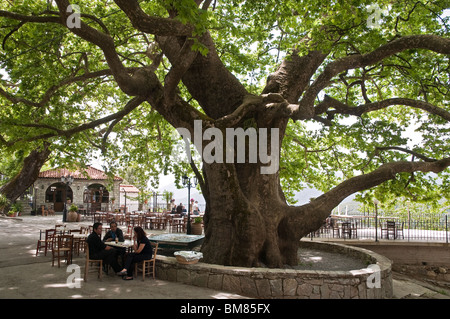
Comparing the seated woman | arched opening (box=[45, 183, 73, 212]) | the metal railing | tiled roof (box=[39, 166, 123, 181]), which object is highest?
tiled roof (box=[39, 166, 123, 181])

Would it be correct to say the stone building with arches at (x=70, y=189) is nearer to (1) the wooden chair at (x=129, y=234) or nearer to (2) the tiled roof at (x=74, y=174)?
(2) the tiled roof at (x=74, y=174)

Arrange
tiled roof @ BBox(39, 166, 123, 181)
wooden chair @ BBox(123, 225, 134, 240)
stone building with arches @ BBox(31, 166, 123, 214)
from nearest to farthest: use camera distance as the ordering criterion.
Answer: wooden chair @ BBox(123, 225, 134, 240)
stone building with arches @ BBox(31, 166, 123, 214)
tiled roof @ BBox(39, 166, 123, 181)

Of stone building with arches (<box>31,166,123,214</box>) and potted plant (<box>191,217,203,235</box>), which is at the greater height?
stone building with arches (<box>31,166,123,214</box>)

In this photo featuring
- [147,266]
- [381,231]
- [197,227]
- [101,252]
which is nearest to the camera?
[101,252]

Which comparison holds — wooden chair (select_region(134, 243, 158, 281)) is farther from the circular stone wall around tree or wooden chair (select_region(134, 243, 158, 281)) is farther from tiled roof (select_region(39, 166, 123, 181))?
tiled roof (select_region(39, 166, 123, 181))

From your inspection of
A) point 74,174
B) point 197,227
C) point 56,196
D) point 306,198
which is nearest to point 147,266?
point 197,227

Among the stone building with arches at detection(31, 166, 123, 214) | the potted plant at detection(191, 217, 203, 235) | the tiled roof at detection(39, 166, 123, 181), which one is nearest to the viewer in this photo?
the potted plant at detection(191, 217, 203, 235)

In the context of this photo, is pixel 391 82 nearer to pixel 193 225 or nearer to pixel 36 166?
pixel 193 225

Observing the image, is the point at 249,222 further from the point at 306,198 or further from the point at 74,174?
the point at 306,198

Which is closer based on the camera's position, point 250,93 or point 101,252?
point 101,252

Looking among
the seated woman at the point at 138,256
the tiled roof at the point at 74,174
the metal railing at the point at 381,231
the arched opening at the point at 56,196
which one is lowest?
the metal railing at the point at 381,231

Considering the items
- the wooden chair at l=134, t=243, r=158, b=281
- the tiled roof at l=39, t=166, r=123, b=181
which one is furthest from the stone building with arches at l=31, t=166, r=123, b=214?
the wooden chair at l=134, t=243, r=158, b=281

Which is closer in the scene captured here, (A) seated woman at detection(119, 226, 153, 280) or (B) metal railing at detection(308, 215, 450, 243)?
(A) seated woman at detection(119, 226, 153, 280)

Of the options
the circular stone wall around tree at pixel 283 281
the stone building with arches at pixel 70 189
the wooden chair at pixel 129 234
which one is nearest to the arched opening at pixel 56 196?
the stone building with arches at pixel 70 189
